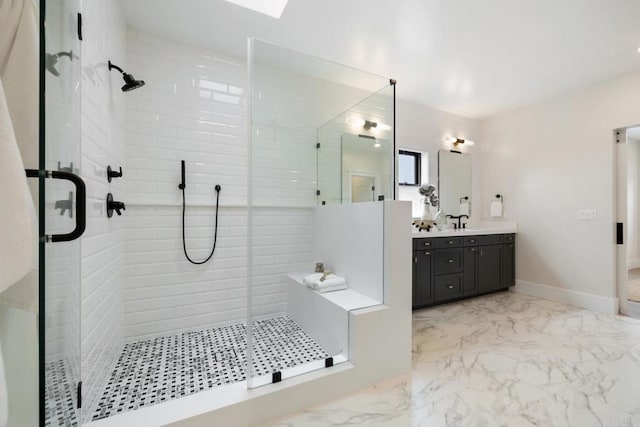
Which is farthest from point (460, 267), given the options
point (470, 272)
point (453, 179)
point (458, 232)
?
point (453, 179)

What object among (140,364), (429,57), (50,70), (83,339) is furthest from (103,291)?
(429,57)

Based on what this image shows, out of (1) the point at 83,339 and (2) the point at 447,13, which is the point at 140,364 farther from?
(2) the point at 447,13

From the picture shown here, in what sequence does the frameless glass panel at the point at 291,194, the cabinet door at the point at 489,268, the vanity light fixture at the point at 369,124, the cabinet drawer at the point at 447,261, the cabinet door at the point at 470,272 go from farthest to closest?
Answer: the cabinet door at the point at 489,268 < the cabinet door at the point at 470,272 < the cabinet drawer at the point at 447,261 < the vanity light fixture at the point at 369,124 < the frameless glass panel at the point at 291,194

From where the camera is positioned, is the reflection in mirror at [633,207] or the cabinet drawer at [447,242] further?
the reflection in mirror at [633,207]

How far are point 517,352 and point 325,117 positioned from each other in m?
2.76

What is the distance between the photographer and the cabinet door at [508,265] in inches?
148

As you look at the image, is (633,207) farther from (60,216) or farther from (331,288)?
(60,216)

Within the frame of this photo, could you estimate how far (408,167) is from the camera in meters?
3.88

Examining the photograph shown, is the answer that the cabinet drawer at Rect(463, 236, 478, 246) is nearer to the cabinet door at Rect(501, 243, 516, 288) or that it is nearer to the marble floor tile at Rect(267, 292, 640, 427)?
the cabinet door at Rect(501, 243, 516, 288)

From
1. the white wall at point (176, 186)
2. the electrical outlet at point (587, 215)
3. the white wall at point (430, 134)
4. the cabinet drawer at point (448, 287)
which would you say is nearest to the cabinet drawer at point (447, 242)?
the cabinet drawer at point (448, 287)

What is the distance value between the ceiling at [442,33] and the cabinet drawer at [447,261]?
2049mm

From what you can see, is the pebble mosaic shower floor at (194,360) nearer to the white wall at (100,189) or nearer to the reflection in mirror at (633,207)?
the white wall at (100,189)

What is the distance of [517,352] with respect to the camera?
2.17 meters

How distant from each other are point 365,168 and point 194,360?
217 centimetres
